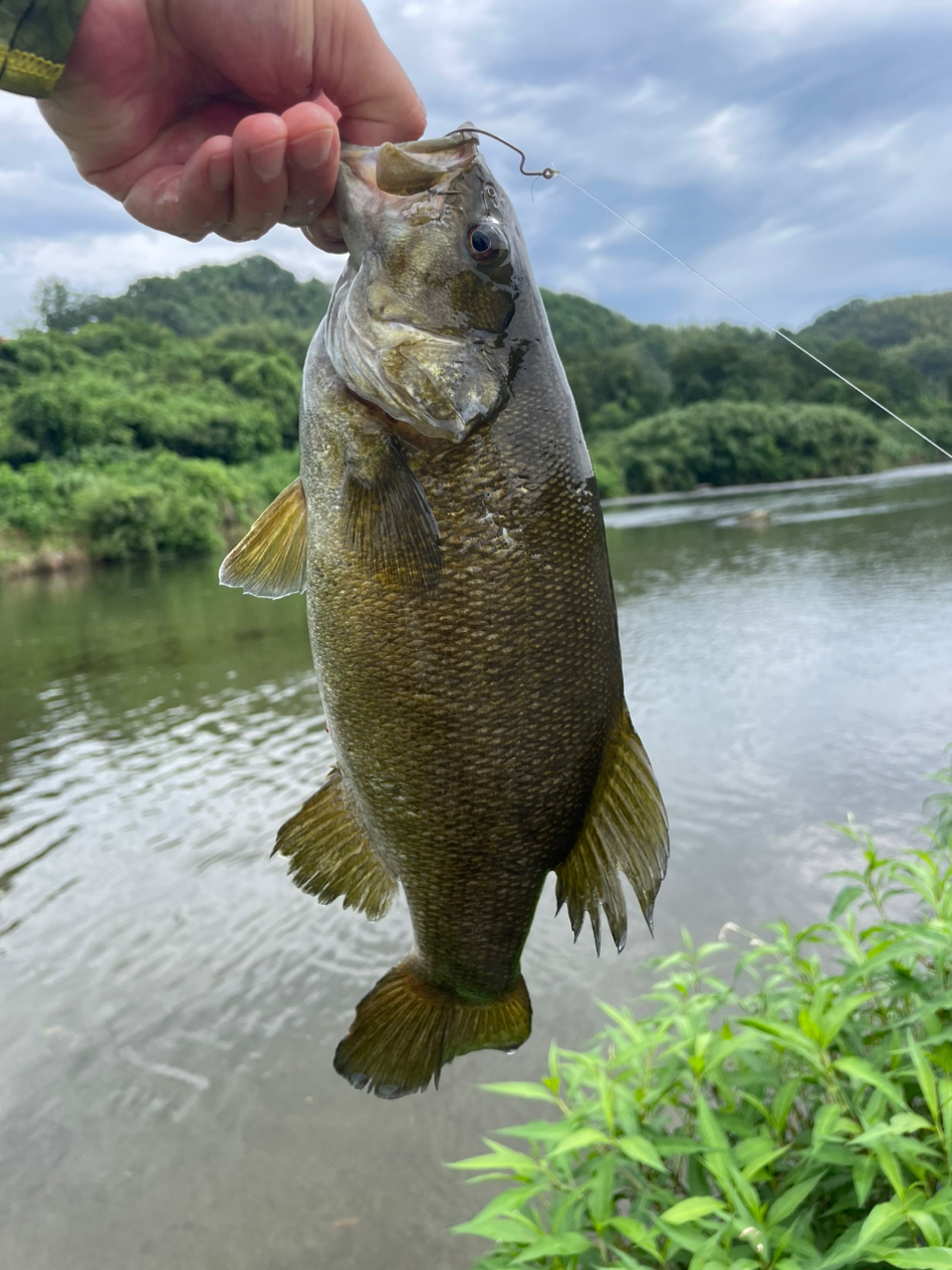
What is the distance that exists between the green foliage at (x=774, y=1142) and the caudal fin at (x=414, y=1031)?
77 cm

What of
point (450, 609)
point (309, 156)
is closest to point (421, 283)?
point (309, 156)

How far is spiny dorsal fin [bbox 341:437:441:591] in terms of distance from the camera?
1.47 meters

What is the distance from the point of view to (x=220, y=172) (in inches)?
64.4

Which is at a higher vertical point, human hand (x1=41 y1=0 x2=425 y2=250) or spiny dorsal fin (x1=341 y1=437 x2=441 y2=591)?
human hand (x1=41 y1=0 x2=425 y2=250)

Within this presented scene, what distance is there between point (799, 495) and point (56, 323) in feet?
221

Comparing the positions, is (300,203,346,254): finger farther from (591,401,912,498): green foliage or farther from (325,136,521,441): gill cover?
(591,401,912,498): green foliage

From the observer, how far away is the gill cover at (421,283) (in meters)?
1.55

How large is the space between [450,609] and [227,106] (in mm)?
1437

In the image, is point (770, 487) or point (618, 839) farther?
point (770, 487)

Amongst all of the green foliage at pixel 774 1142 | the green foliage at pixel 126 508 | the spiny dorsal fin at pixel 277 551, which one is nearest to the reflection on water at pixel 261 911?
the green foliage at pixel 774 1142

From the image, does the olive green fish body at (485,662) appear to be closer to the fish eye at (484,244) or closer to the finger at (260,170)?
the fish eye at (484,244)

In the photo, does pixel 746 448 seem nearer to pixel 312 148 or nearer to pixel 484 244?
pixel 484 244

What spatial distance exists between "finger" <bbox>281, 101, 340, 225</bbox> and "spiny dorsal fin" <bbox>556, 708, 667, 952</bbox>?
3.81ft

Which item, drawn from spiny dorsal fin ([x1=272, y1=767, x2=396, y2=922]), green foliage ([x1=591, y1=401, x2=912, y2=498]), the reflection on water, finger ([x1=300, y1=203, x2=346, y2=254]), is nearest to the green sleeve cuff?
finger ([x1=300, y1=203, x2=346, y2=254])
